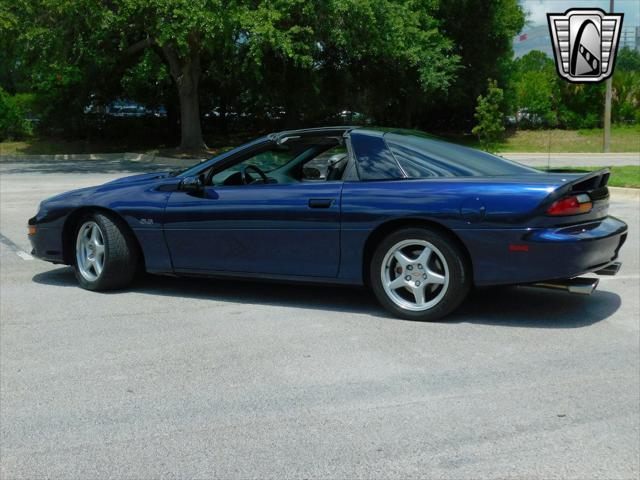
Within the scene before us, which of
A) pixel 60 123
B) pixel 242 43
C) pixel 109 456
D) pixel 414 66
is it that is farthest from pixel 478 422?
pixel 60 123

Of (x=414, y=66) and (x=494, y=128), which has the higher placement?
(x=414, y=66)

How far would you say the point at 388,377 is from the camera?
187 inches

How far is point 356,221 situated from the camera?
19.6 feet

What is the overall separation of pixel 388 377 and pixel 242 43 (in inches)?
880

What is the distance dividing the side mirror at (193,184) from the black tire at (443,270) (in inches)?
61.6

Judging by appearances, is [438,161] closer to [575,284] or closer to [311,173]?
[311,173]

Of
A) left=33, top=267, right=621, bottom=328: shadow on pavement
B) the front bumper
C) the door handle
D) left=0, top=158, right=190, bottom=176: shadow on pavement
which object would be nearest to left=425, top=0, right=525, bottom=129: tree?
left=0, top=158, right=190, bottom=176: shadow on pavement

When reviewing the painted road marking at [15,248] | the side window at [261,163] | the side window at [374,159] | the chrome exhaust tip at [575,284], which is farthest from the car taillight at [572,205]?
the painted road marking at [15,248]

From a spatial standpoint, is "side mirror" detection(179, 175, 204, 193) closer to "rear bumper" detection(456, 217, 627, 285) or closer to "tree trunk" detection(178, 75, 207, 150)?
"rear bumper" detection(456, 217, 627, 285)

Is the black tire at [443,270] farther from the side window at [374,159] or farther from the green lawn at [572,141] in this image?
the green lawn at [572,141]

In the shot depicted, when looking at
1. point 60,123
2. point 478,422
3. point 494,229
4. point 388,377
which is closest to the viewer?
point 478,422

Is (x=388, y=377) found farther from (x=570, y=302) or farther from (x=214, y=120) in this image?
(x=214, y=120)

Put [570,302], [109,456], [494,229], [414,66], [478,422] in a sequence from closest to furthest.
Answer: [109,456] < [478,422] < [494,229] < [570,302] < [414,66]

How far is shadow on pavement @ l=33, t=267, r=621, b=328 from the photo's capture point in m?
6.04
